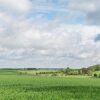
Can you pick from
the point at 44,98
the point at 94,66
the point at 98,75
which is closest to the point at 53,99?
the point at 44,98

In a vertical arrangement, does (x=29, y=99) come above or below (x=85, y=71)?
below

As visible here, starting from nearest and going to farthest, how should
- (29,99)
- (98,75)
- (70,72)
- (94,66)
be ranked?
(29,99), (98,75), (70,72), (94,66)

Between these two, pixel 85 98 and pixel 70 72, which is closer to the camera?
pixel 85 98

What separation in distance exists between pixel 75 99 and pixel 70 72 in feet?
461

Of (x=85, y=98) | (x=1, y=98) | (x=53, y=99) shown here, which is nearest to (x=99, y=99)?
(x=85, y=98)

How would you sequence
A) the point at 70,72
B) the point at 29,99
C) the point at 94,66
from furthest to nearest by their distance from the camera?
the point at 94,66
the point at 70,72
the point at 29,99

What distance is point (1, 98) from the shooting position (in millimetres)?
35344

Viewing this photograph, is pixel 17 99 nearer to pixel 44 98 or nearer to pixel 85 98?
pixel 44 98

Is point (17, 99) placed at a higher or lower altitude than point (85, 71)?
lower

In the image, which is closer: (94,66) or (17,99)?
(17,99)

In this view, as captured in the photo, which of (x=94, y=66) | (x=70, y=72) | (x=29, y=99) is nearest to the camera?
(x=29, y=99)

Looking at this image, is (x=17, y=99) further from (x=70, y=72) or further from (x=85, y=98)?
(x=70, y=72)

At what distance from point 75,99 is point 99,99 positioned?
8.25ft

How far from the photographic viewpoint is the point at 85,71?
177750 millimetres
